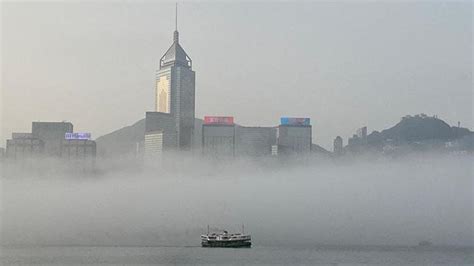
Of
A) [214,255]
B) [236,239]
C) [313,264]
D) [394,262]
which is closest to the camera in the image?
[313,264]

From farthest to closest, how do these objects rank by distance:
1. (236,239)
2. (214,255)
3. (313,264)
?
1. (236,239)
2. (214,255)
3. (313,264)

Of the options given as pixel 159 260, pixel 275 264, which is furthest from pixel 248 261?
pixel 159 260

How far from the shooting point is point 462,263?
349 feet

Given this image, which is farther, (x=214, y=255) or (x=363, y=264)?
(x=214, y=255)

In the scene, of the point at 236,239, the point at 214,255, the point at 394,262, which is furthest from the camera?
the point at 236,239

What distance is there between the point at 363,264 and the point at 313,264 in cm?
671

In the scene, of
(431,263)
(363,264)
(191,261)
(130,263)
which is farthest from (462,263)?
(130,263)

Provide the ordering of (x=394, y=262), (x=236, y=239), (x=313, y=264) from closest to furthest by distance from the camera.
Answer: (x=313, y=264) < (x=394, y=262) < (x=236, y=239)

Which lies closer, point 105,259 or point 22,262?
point 22,262

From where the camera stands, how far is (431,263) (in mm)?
106250

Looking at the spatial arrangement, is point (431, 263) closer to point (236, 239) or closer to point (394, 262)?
point (394, 262)

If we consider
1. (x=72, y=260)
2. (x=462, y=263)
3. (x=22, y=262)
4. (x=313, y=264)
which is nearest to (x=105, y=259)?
(x=72, y=260)

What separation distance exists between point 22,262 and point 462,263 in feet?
201

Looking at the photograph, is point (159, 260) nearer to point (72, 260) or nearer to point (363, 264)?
point (72, 260)
